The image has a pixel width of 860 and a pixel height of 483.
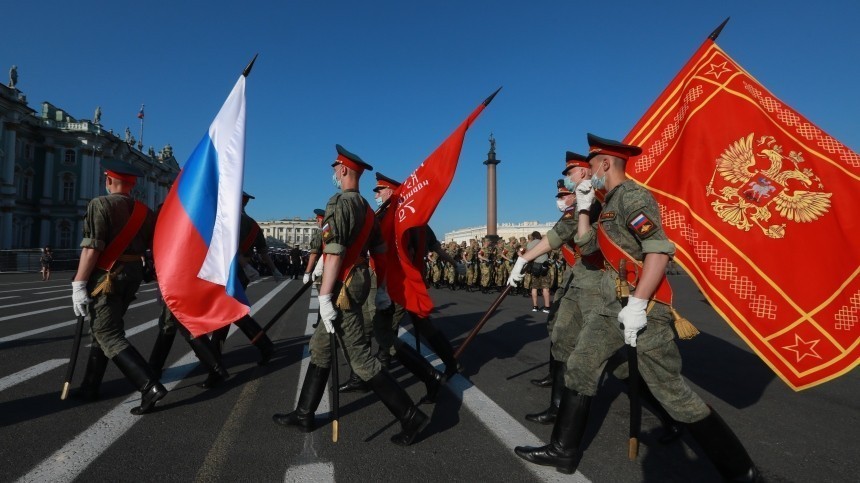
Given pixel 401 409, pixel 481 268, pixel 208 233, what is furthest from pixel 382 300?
pixel 481 268

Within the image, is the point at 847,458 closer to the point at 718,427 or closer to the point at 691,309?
the point at 718,427

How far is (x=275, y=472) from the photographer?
2846mm

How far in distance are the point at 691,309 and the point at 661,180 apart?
30.9 feet

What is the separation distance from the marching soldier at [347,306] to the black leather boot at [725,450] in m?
1.73

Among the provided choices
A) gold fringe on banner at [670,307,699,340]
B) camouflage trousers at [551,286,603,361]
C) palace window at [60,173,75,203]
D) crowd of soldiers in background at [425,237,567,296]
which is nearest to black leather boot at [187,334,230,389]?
camouflage trousers at [551,286,603,361]

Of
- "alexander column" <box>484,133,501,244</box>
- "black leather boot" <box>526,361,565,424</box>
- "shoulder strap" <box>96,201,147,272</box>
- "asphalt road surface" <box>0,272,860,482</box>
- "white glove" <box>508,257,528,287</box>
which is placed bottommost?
"asphalt road surface" <box>0,272,860,482</box>

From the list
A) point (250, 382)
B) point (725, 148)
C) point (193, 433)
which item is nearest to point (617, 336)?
point (725, 148)

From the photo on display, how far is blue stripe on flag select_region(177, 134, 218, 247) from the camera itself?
12.8 feet

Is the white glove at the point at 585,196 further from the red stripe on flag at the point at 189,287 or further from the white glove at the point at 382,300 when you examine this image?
the red stripe on flag at the point at 189,287

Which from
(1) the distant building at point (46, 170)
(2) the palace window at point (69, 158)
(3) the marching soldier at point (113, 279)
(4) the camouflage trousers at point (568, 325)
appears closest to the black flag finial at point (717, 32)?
(4) the camouflage trousers at point (568, 325)

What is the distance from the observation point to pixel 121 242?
4.11 m

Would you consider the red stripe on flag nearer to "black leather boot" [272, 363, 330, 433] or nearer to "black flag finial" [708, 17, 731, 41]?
"black leather boot" [272, 363, 330, 433]

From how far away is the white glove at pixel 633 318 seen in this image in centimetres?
267

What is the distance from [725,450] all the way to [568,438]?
846 mm
